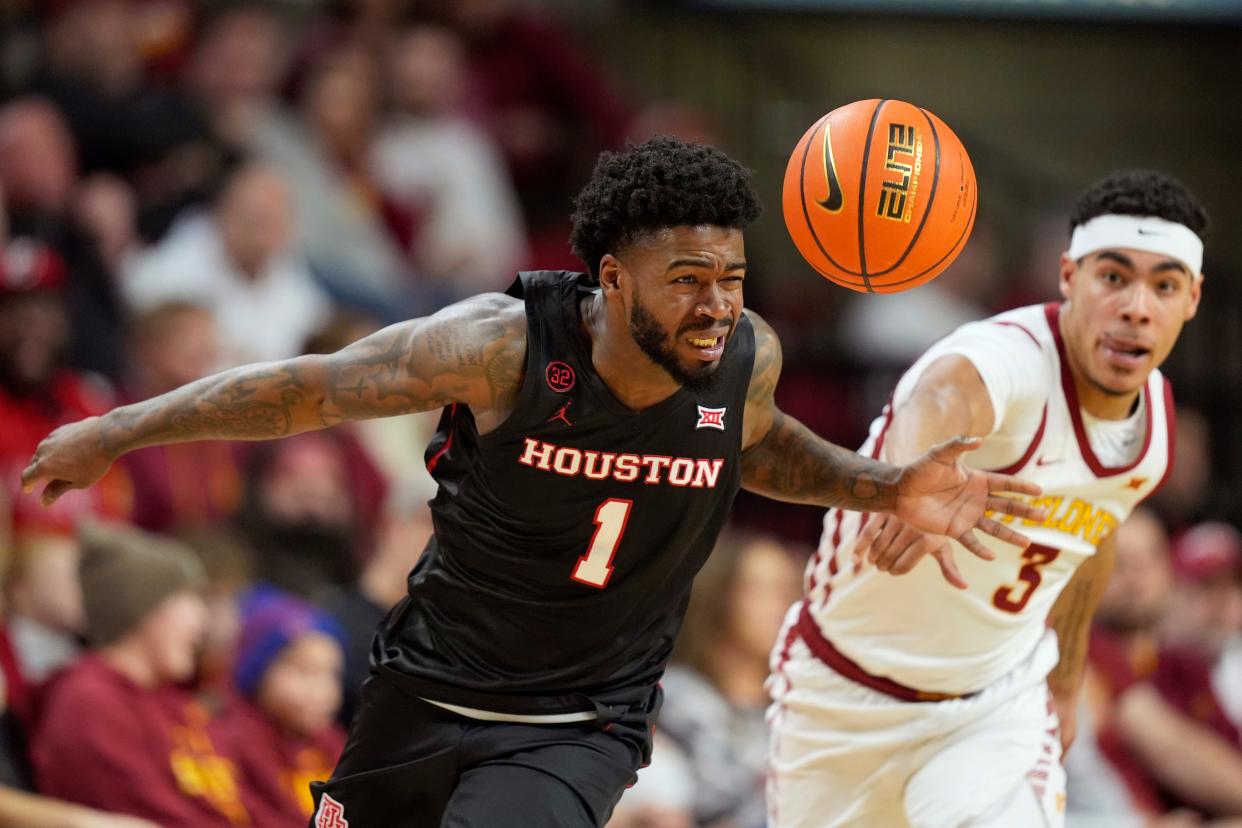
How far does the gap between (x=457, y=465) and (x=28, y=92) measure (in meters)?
6.39

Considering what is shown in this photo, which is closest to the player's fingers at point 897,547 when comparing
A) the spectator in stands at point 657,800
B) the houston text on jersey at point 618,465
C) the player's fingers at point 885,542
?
the player's fingers at point 885,542

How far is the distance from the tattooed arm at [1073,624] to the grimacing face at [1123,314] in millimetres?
712

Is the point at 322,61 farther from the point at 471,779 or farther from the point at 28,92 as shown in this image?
the point at 471,779

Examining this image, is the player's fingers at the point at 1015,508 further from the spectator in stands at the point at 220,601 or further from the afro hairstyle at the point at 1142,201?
the spectator in stands at the point at 220,601

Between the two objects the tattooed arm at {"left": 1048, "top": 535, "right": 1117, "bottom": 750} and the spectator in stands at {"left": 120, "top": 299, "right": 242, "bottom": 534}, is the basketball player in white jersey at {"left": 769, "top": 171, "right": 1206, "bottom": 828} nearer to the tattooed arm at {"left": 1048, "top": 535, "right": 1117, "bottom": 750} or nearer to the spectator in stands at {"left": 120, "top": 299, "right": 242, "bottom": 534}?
the tattooed arm at {"left": 1048, "top": 535, "right": 1117, "bottom": 750}

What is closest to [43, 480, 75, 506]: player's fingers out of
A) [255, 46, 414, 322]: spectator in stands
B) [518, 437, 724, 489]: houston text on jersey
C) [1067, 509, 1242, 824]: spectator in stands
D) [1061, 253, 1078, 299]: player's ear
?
[518, 437, 724, 489]: houston text on jersey

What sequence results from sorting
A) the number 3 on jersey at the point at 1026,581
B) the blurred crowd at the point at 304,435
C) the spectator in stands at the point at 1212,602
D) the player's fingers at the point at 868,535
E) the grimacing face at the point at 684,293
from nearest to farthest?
the grimacing face at the point at 684,293
the player's fingers at the point at 868,535
the number 3 on jersey at the point at 1026,581
the blurred crowd at the point at 304,435
the spectator in stands at the point at 1212,602

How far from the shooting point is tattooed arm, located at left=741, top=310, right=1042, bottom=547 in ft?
15.6

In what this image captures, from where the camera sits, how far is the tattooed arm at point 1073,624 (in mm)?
5906

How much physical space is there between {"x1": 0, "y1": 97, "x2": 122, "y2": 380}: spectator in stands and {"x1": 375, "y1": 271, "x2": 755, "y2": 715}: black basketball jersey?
4.95 metres

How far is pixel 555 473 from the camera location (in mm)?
4543

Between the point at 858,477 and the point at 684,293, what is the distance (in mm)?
886

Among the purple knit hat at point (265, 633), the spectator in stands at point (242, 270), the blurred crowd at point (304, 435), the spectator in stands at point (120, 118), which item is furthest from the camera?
the spectator in stands at point (120, 118)

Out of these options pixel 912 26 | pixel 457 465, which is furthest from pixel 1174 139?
pixel 457 465
